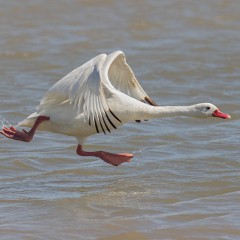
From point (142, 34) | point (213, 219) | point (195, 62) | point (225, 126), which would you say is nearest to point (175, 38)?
point (142, 34)

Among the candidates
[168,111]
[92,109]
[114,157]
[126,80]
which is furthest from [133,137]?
[92,109]

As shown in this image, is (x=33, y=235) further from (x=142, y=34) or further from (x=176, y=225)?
(x=142, y=34)

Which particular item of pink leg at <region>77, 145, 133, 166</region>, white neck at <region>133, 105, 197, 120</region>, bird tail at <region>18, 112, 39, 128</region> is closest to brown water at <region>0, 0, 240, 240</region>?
pink leg at <region>77, 145, 133, 166</region>

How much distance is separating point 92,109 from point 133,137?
2769 millimetres

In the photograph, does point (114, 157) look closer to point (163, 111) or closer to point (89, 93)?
point (163, 111)

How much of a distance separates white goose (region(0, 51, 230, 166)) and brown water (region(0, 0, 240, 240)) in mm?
549

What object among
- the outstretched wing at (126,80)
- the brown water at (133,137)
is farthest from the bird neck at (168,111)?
the outstretched wing at (126,80)

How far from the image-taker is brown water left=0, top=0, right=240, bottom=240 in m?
8.85

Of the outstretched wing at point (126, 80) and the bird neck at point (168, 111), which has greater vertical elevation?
the outstretched wing at point (126, 80)

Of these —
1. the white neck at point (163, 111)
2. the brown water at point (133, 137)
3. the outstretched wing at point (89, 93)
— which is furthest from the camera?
the white neck at point (163, 111)

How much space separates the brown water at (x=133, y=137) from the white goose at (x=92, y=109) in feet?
1.80

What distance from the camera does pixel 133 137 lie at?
13.0 meters

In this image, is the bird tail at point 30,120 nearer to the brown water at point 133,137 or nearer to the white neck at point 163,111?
the brown water at point 133,137

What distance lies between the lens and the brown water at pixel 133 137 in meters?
8.85
